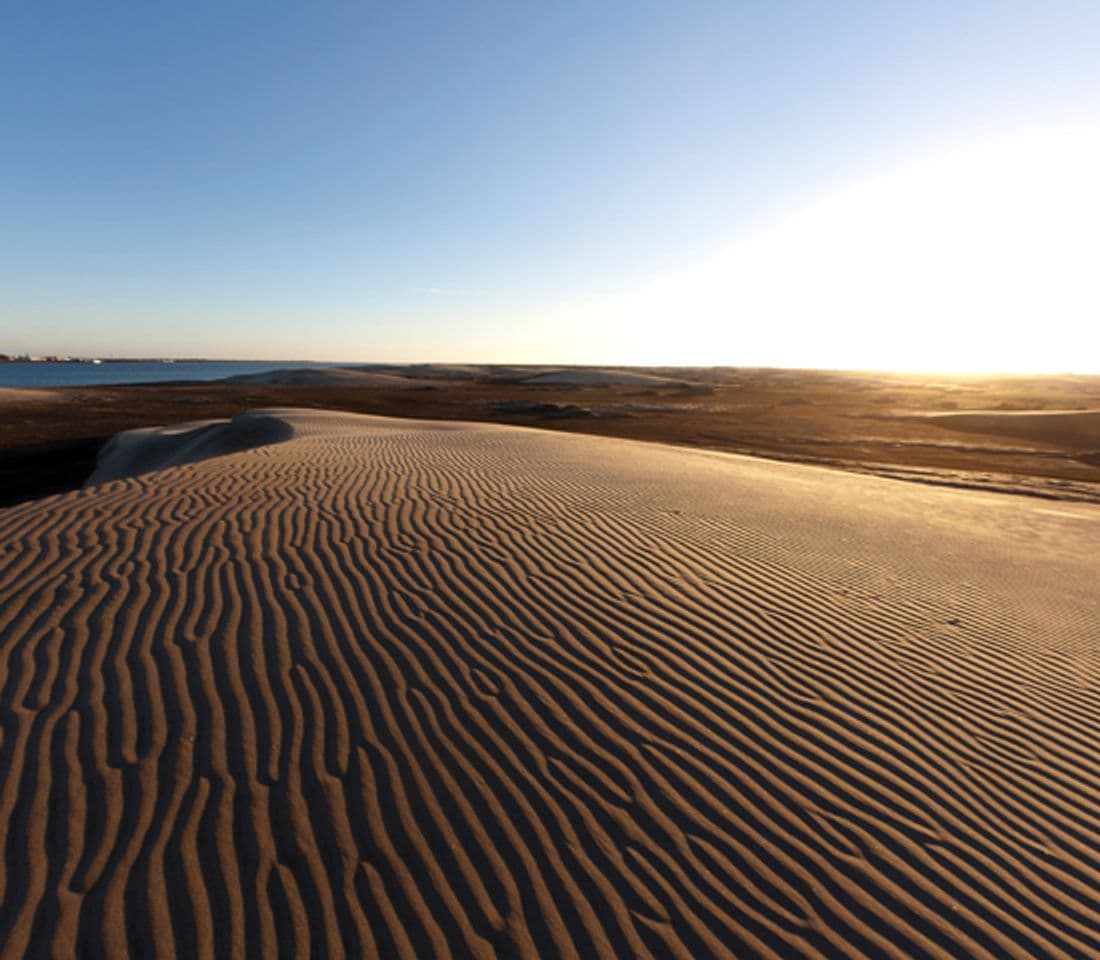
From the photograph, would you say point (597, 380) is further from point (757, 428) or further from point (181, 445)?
point (181, 445)

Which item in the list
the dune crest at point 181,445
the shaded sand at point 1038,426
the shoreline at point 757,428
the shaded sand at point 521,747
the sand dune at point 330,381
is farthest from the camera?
the sand dune at point 330,381

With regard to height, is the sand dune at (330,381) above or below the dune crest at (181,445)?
above

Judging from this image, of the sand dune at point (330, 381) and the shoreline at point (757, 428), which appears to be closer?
the shoreline at point (757, 428)

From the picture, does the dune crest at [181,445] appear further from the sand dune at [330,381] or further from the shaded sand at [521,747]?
the sand dune at [330,381]

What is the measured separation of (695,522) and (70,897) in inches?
269

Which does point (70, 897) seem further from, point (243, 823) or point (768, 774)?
point (768, 774)

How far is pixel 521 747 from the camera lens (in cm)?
346

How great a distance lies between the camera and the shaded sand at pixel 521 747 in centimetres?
259

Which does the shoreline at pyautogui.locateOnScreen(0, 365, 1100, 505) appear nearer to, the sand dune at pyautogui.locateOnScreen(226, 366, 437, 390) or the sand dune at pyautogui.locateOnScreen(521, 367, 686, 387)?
the sand dune at pyautogui.locateOnScreen(226, 366, 437, 390)

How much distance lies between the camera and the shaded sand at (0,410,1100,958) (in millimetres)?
2586

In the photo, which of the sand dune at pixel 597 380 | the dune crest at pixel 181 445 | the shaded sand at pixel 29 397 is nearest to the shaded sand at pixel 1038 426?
the dune crest at pixel 181 445

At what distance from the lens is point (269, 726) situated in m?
3.51

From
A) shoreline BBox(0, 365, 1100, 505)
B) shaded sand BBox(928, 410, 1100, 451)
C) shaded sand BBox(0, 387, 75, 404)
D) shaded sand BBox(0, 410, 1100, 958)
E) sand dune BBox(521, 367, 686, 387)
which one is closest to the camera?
shaded sand BBox(0, 410, 1100, 958)

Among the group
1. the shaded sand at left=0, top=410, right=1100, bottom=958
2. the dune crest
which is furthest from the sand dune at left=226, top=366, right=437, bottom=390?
the shaded sand at left=0, top=410, right=1100, bottom=958
